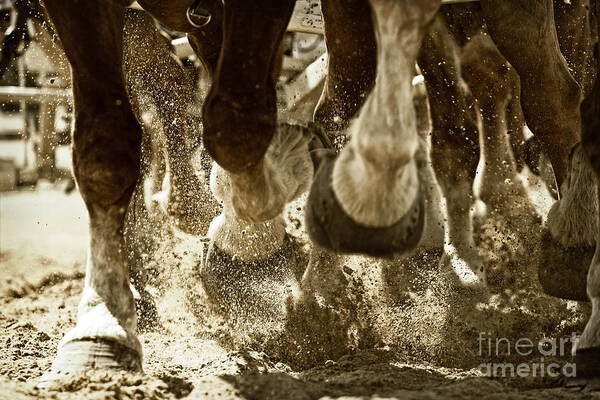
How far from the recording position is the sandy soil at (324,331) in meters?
2.14

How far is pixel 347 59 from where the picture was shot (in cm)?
326

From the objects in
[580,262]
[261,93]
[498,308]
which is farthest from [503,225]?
[261,93]

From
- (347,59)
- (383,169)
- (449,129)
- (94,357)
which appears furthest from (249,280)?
(383,169)

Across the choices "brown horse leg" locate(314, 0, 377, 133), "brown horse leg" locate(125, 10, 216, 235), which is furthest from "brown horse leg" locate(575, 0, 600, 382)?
"brown horse leg" locate(125, 10, 216, 235)

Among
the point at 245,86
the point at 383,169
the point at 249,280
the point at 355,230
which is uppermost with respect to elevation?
the point at 245,86

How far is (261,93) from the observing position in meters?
2.40

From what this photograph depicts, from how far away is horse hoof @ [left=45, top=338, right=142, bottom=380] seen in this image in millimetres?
2320

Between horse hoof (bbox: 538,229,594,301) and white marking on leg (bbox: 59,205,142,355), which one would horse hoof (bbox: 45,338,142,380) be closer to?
white marking on leg (bbox: 59,205,142,355)

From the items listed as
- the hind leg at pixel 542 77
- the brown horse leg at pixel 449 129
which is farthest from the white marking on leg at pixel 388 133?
the brown horse leg at pixel 449 129

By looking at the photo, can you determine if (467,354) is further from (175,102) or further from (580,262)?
(175,102)

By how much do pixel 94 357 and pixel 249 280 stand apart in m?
1.03

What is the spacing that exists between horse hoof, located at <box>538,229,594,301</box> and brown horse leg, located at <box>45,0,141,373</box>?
1.35 m

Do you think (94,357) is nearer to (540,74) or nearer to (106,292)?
(106,292)

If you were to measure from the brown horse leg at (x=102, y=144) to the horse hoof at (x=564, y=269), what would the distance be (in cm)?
135
